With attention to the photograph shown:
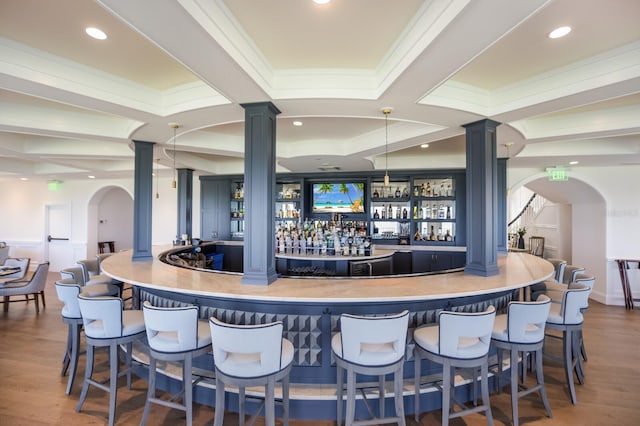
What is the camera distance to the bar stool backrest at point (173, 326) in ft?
7.56

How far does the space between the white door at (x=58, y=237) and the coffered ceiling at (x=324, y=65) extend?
684 cm

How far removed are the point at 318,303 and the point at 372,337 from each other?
24.2 inches

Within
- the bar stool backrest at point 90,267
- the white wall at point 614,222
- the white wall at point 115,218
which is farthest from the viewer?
the white wall at point 115,218

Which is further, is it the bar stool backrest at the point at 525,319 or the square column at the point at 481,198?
the square column at the point at 481,198

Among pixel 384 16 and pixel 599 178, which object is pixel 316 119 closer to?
pixel 384 16

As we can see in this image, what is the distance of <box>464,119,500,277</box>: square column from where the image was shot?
11.6 ft

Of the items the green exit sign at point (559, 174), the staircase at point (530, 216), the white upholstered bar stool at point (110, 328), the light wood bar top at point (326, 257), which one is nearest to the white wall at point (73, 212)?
the light wood bar top at point (326, 257)

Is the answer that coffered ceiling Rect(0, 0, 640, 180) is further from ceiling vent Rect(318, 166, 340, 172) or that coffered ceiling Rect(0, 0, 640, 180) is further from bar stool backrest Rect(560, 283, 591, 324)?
ceiling vent Rect(318, 166, 340, 172)

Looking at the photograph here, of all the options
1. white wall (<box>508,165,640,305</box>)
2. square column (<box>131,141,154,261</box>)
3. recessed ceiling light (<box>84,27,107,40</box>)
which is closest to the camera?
recessed ceiling light (<box>84,27,107,40</box>)

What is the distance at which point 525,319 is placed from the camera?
254 centimetres

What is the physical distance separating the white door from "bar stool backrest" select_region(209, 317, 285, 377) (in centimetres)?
980

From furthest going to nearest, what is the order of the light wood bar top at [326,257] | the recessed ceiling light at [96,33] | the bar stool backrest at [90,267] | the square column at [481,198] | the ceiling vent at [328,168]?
the ceiling vent at [328,168], the light wood bar top at [326,257], the bar stool backrest at [90,267], the square column at [481,198], the recessed ceiling light at [96,33]

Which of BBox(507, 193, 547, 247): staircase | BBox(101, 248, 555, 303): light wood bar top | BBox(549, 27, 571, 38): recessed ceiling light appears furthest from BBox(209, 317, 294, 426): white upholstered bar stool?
→ BBox(507, 193, 547, 247): staircase

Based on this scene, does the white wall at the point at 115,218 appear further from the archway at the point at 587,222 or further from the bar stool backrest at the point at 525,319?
the archway at the point at 587,222
